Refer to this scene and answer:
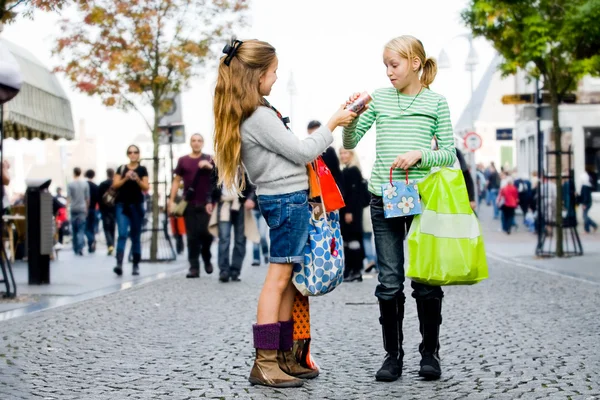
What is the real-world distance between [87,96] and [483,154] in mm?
Answer: 58975

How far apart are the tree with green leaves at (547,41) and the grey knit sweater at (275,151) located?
12167mm

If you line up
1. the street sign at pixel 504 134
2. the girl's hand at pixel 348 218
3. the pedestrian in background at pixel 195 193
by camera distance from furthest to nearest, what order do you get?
the street sign at pixel 504 134
the pedestrian in background at pixel 195 193
the girl's hand at pixel 348 218

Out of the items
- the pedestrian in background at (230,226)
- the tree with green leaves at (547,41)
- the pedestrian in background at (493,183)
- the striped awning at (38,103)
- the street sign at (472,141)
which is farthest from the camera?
the pedestrian in background at (493,183)

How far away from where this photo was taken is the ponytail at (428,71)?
18.1 ft

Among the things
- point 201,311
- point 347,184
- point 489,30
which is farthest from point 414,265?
point 489,30

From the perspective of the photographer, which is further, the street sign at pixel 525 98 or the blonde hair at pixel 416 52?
the street sign at pixel 525 98

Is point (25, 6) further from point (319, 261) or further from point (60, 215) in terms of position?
point (60, 215)

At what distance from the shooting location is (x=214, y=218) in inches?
523

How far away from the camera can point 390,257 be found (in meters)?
5.42

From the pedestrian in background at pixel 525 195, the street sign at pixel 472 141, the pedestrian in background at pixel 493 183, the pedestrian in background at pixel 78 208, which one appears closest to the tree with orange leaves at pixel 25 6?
the pedestrian in background at pixel 78 208

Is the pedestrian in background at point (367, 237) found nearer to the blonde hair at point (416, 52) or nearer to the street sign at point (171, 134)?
the street sign at point (171, 134)

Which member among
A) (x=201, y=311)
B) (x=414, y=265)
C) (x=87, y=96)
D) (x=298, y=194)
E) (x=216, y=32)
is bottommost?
(x=201, y=311)

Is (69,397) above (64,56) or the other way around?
the other way around

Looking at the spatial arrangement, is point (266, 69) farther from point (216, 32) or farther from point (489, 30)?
point (216, 32)
